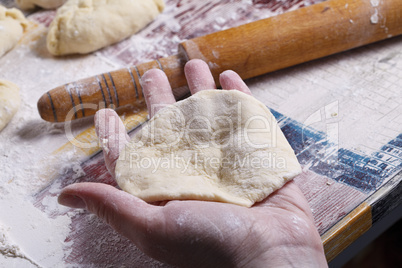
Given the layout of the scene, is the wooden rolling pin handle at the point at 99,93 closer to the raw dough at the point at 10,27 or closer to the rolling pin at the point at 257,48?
the rolling pin at the point at 257,48

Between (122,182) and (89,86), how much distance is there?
1.90 ft

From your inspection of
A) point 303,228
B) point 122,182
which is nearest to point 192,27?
point 122,182

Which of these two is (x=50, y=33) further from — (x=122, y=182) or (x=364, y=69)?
(x=364, y=69)

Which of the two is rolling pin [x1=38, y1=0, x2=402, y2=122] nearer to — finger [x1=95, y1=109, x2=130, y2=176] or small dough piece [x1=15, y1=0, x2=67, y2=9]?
finger [x1=95, y1=109, x2=130, y2=176]

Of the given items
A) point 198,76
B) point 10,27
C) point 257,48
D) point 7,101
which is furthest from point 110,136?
point 10,27

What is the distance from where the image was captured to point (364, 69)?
1752 mm

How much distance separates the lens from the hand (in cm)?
99

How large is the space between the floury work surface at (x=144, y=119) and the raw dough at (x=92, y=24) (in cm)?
6

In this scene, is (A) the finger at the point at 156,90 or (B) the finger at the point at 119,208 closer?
(B) the finger at the point at 119,208

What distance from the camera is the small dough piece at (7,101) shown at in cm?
162

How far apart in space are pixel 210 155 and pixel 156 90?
0.41m

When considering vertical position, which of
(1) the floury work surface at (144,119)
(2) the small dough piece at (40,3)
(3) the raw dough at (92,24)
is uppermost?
(2) the small dough piece at (40,3)

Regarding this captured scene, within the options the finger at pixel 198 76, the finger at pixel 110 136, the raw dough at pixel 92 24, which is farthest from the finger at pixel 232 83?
the raw dough at pixel 92 24

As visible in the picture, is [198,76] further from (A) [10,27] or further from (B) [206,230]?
(A) [10,27]
